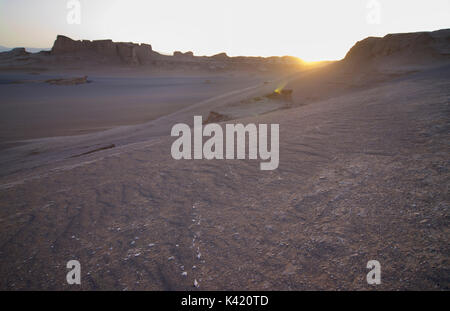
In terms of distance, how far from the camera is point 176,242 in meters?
1.96

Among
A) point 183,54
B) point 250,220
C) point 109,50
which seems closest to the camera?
point 250,220

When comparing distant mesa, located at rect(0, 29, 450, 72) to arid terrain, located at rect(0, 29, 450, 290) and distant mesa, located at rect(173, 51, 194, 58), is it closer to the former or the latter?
distant mesa, located at rect(173, 51, 194, 58)

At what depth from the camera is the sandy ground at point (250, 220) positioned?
1.57 meters

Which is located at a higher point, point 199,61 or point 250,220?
point 199,61

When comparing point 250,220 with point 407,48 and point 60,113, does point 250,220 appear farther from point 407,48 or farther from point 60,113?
point 60,113

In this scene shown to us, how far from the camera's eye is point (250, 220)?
2.15 m

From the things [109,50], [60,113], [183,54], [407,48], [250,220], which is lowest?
[250,220]

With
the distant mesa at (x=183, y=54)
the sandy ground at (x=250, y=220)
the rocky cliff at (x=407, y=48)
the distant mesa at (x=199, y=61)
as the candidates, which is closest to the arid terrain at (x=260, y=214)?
the sandy ground at (x=250, y=220)

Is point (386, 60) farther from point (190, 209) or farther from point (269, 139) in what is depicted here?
point (190, 209)

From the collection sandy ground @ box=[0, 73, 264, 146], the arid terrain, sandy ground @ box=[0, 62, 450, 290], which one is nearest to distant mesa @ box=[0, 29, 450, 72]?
the arid terrain

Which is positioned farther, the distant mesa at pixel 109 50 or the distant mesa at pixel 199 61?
the distant mesa at pixel 109 50

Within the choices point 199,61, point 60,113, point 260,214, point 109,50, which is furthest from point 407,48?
point 109,50

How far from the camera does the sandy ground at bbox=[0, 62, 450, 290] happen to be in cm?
157

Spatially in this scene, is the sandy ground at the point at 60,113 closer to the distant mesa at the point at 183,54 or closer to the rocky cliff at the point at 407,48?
the rocky cliff at the point at 407,48
